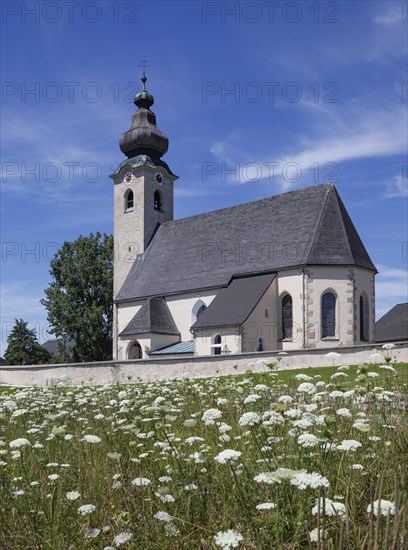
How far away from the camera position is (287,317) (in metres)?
35.1

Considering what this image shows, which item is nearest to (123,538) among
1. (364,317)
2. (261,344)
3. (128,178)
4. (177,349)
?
(261,344)

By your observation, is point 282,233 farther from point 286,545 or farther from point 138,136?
point 286,545

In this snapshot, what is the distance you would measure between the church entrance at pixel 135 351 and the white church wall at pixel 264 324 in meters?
11.0

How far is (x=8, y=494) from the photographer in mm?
4340

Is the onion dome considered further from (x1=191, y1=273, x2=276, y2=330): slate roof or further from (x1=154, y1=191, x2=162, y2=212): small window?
(x1=191, y1=273, x2=276, y2=330): slate roof

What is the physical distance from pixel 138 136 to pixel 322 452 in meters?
45.2

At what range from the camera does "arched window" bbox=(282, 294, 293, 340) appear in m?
34.8

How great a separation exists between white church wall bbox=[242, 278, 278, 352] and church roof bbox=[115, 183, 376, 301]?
183 cm

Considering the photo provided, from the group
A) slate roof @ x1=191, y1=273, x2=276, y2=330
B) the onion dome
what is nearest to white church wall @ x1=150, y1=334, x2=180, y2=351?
slate roof @ x1=191, y1=273, x2=276, y2=330

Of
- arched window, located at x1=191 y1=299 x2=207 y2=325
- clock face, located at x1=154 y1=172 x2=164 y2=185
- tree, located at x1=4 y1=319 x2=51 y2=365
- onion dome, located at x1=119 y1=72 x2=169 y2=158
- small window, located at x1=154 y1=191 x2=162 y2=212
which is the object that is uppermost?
onion dome, located at x1=119 y1=72 x2=169 y2=158

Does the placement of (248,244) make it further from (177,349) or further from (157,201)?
(157,201)

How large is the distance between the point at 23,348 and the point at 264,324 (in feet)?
95.9

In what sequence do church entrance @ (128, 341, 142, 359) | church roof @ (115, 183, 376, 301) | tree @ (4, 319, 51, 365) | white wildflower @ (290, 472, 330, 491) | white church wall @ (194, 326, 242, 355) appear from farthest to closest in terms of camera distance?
tree @ (4, 319, 51, 365)
church entrance @ (128, 341, 142, 359)
church roof @ (115, 183, 376, 301)
white church wall @ (194, 326, 242, 355)
white wildflower @ (290, 472, 330, 491)

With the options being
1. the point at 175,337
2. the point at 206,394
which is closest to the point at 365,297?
the point at 175,337
